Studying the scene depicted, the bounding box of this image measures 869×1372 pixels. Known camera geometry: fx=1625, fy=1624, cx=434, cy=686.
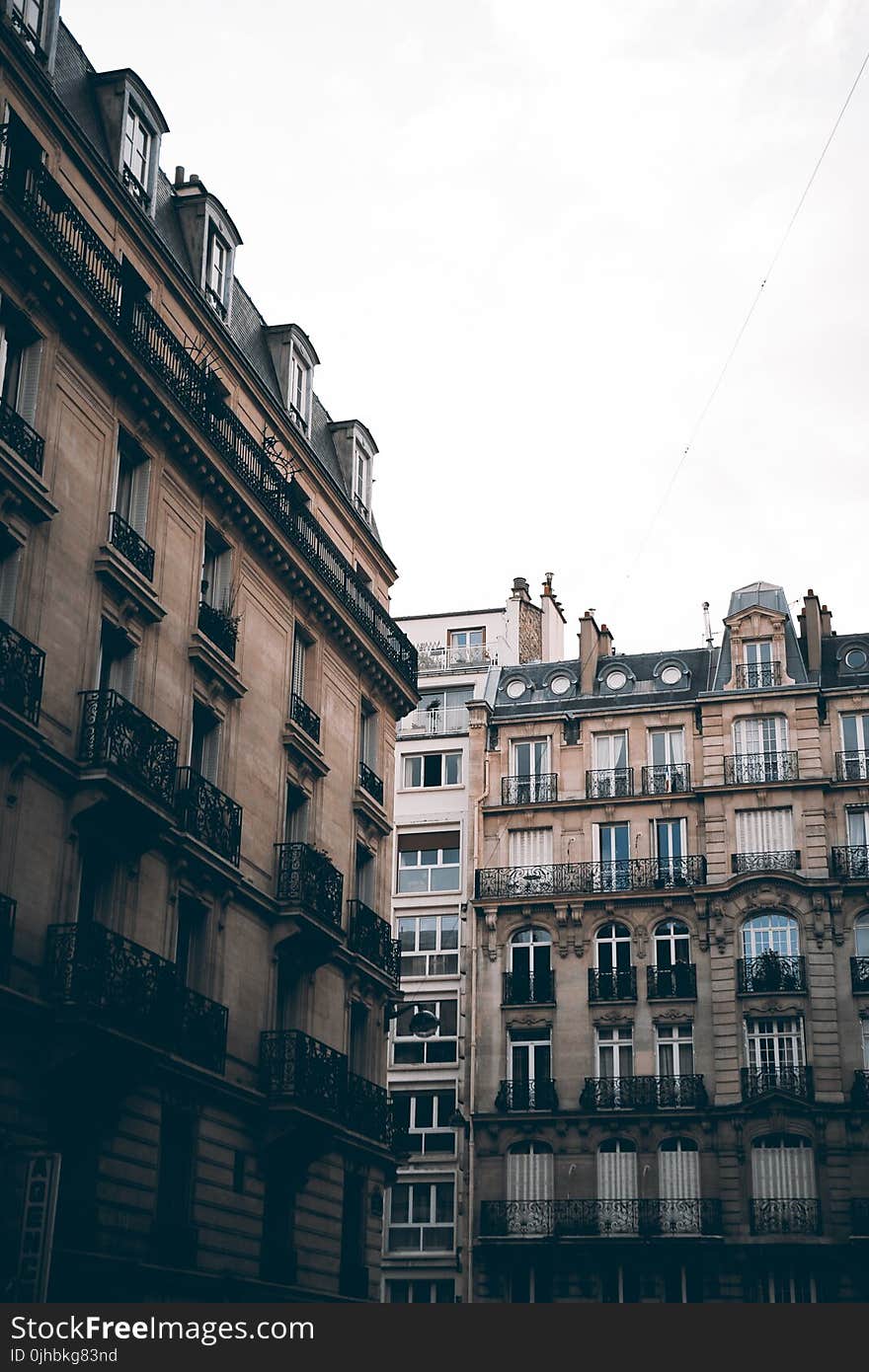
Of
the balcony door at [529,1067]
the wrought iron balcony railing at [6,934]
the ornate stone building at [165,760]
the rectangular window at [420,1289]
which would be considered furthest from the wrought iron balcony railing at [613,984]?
the wrought iron balcony railing at [6,934]

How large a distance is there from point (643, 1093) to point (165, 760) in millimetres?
25543

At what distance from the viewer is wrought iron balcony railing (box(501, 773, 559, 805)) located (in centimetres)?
5116

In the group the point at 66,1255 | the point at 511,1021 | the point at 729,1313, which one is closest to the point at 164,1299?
the point at 66,1255

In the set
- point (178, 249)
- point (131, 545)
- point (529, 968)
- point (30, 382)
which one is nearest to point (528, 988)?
point (529, 968)

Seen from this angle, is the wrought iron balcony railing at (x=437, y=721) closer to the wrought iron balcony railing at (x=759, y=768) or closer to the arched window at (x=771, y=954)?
the wrought iron balcony railing at (x=759, y=768)

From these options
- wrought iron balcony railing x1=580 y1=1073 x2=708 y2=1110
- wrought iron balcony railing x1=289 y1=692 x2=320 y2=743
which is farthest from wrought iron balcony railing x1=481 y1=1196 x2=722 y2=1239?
wrought iron balcony railing x1=289 y1=692 x2=320 y2=743

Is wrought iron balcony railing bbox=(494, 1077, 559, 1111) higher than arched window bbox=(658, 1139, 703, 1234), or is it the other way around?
wrought iron balcony railing bbox=(494, 1077, 559, 1111)

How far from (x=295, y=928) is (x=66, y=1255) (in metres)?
9.40

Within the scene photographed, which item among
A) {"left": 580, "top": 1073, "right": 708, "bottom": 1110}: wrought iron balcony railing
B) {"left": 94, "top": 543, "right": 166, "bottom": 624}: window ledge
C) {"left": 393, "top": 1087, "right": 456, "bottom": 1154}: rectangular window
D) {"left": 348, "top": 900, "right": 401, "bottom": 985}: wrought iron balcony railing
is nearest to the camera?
{"left": 94, "top": 543, "right": 166, "bottom": 624}: window ledge

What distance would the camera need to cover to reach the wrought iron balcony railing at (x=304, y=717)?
31.8 m

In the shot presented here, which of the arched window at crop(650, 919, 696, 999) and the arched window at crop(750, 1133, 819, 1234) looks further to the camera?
the arched window at crop(650, 919, 696, 999)

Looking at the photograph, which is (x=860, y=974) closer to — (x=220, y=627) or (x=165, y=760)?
(x=220, y=627)

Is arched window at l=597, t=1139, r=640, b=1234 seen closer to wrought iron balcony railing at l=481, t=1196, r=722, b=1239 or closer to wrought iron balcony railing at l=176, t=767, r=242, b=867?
wrought iron balcony railing at l=481, t=1196, r=722, b=1239

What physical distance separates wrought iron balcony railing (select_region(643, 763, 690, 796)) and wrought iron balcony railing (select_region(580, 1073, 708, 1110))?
861 cm
